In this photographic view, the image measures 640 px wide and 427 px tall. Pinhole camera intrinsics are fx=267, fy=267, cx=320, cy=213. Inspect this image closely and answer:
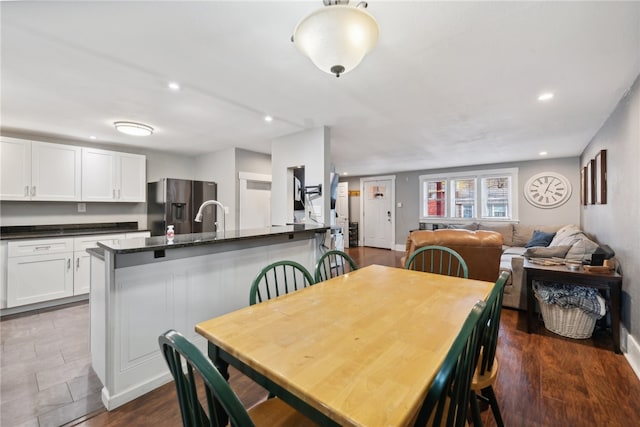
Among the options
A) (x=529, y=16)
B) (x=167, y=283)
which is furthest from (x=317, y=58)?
(x=167, y=283)

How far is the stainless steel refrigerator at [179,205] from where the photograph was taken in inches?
165

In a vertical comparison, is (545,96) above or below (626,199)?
above

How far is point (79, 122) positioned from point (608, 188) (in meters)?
6.05

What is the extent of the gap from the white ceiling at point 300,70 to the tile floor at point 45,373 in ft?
7.50

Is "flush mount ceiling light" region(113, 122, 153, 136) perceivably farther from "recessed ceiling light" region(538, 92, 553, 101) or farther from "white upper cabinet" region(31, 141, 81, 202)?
"recessed ceiling light" region(538, 92, 553, 101)

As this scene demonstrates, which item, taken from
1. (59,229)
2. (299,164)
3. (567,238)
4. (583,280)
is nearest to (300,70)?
(299,164)

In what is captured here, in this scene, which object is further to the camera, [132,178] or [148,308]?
[132,178]

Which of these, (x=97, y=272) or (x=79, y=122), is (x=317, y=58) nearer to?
(x=97, y=272)

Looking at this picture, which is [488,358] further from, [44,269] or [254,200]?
[44,269]

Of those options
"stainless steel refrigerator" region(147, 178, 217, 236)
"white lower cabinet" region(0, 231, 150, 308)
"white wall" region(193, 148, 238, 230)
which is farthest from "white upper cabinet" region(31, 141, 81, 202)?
"white wall" region(193, 148, 238, 230)

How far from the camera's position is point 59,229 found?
394 cm

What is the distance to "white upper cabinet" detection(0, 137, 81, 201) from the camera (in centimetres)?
337

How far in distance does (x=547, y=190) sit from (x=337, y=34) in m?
6.39

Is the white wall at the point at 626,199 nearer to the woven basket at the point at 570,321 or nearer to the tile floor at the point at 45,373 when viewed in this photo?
the woven basket at the point at 570,321
